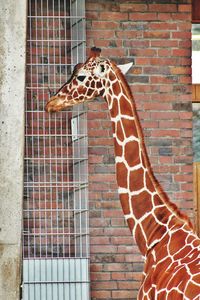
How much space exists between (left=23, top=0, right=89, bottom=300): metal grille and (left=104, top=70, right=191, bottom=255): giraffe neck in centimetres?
138

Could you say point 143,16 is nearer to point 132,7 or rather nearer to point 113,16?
point 132,7

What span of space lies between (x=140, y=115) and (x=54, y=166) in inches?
35.1

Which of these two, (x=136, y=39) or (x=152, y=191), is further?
(x=136, y=39)

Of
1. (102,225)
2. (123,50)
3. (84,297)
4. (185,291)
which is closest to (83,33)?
(123,50)

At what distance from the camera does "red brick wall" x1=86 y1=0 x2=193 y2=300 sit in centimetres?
992

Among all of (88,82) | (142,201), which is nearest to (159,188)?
(142,201)

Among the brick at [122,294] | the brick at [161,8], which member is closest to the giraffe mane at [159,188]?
the brick at [161,8]

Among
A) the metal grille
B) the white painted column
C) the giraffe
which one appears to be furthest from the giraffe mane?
the metal grille

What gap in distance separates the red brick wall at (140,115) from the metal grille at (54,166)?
12cm

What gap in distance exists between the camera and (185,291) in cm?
717

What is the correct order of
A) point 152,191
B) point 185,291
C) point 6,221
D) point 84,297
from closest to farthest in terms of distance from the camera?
point 185,291 < point 6,221 < point 152,191 < point 84,297

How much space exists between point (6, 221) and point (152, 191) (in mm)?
1160

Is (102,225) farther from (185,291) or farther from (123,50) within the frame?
(185,291)

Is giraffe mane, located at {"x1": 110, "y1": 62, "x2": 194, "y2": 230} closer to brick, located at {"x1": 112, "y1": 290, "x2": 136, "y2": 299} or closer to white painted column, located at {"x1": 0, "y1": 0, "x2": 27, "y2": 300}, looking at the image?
white painted column, located at {"x1": 0, "y1": 0, "x2": 27, "y2": 300}
